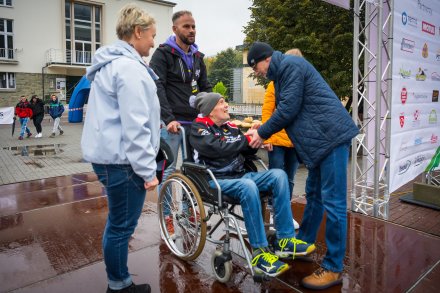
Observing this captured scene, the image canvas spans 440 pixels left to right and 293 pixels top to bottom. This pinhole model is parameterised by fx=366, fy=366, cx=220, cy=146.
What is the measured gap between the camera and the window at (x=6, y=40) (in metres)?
26.0

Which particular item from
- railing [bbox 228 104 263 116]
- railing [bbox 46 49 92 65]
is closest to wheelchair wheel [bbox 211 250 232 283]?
railing [bbox 228 104 263 116]

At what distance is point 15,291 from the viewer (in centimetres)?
259

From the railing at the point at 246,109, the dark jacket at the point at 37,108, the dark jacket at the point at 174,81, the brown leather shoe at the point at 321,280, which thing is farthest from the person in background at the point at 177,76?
the railing at the point at 246,109

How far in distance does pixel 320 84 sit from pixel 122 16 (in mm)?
1390

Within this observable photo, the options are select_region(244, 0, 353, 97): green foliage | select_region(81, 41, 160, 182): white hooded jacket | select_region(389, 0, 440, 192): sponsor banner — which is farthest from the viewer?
select_region(244, 0, 353, 97): green foliage

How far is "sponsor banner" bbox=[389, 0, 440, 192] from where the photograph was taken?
423 cm

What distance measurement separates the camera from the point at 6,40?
85.7 feet

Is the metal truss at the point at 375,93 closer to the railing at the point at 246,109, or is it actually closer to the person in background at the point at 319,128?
the person in background at the point at 319,128

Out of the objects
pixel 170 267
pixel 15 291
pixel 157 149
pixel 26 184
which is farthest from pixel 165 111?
pixel 26 184

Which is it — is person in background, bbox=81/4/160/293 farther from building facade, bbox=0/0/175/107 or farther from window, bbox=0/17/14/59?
window, bbox=0/17/14/59

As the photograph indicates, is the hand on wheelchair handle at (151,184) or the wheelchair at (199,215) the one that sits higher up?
the hand on wheelchair handle at (151,184)

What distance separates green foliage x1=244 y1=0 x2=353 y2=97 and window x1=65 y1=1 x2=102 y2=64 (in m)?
A: 22.6

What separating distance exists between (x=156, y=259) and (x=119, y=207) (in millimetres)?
1100

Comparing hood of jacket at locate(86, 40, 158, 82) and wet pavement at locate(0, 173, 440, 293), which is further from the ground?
hood of jacket at locate(86, 40, 158, 82)
